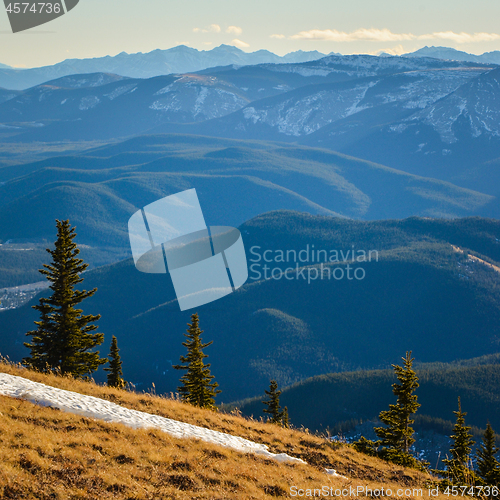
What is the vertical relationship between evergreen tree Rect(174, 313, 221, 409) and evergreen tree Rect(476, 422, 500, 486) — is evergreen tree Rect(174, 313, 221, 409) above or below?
above

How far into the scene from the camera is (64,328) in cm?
2805

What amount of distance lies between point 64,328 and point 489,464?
80.9ft

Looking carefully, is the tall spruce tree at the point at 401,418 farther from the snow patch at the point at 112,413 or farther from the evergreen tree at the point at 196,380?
the evergreen tree at the point at 196,380

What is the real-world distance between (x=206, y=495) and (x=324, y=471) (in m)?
5.45

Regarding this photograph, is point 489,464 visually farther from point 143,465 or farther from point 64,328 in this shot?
point 64,328

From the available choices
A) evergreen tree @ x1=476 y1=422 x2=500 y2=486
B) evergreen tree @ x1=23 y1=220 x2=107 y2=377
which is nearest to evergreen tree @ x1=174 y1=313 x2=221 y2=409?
evergreen tree @ x1=23 y1=220 x2=107 y2=377

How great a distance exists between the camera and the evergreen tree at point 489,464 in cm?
2097

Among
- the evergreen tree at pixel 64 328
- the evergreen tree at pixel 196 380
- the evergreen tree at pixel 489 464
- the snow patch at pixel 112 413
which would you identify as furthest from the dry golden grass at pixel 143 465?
the evergreen tree at pixel 196 380

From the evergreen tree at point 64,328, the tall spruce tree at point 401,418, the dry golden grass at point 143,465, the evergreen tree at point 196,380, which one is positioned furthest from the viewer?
the evergreen tree at point 196,380

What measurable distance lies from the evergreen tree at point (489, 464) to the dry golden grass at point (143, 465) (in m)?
5.00

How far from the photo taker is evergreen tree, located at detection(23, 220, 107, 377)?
90.0 feet

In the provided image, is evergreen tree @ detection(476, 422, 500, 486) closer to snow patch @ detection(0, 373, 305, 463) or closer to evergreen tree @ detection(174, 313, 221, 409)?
snow patch @ detection(0, 373, 305, 463)

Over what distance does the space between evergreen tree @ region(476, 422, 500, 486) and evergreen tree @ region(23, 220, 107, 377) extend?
2076cm

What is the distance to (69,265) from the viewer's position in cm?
2908
